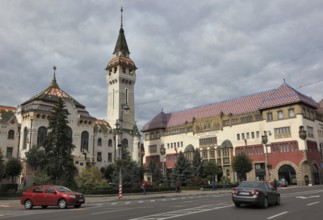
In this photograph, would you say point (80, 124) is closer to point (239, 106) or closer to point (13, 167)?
point (13, 167)

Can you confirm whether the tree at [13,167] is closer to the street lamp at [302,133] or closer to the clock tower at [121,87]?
the clock tower at [121,87]

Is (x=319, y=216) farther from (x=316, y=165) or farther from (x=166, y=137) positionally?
(x=166, y=137)

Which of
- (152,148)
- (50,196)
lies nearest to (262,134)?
(152,148)

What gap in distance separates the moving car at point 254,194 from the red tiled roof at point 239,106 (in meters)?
49.3

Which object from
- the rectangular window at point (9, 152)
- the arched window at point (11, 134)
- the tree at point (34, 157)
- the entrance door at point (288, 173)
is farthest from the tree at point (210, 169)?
the arched window at point (11, 134)

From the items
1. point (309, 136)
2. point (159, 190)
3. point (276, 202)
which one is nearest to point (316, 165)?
point (309, 136)

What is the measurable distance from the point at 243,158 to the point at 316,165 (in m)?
16.4

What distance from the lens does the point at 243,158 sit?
5803 cm

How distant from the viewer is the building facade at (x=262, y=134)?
200 ft

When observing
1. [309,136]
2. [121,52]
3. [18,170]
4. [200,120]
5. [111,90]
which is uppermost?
[121,52]

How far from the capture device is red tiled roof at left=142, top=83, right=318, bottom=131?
65000 mm

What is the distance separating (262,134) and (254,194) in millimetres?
53149

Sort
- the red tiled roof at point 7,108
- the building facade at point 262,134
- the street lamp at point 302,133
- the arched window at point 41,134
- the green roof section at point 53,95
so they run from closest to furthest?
the arched window at point 41,134 < the street lamp at point 302,133 < the building facade at point 262,134 < the green roof section at point 53,95 < the red tiled roof at point 7,108

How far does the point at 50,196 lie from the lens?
2084 cm
